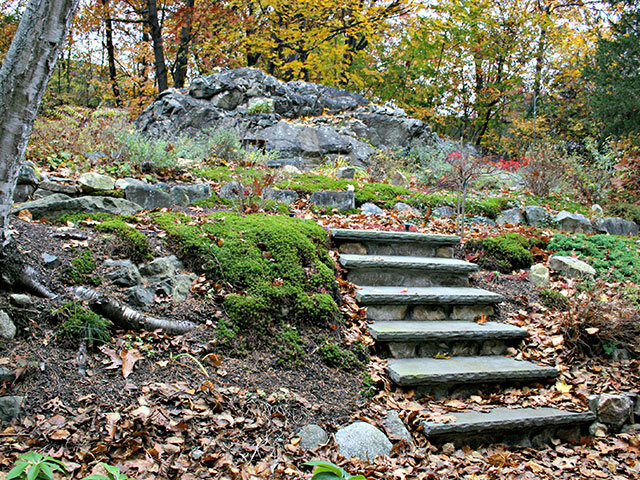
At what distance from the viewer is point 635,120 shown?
34.5ft

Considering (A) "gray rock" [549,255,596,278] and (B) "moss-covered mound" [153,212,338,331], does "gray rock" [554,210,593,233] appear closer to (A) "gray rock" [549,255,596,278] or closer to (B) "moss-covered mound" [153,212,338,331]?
(A) "gray rock" [549,255,596,278]

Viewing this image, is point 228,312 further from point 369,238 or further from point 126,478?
point 369,238

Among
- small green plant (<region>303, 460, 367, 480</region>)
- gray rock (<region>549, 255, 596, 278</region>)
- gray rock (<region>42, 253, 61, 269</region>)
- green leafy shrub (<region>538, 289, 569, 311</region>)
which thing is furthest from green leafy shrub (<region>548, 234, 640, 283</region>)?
gray rock (<region>42, 253, 61, 269</region>)

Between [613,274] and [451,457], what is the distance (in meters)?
3.39

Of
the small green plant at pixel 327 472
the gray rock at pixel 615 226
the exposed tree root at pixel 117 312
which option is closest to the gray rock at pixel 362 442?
the small green plant at pixel 327 472

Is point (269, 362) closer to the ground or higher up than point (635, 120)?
closer to the ground

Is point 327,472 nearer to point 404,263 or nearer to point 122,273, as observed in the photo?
point 122,273

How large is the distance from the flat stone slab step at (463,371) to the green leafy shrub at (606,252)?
188cm

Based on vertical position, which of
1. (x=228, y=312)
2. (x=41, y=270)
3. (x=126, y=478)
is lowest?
(x=126, y=478)

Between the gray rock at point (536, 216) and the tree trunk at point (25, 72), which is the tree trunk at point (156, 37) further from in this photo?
the tree trunk at point (25, 72)

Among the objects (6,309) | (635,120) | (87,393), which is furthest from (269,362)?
(635,120)

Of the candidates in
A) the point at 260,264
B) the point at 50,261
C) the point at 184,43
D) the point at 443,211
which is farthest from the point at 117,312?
the point at 184,43

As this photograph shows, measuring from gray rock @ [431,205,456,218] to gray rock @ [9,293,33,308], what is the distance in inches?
217

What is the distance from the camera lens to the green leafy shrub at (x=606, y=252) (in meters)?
4.79
